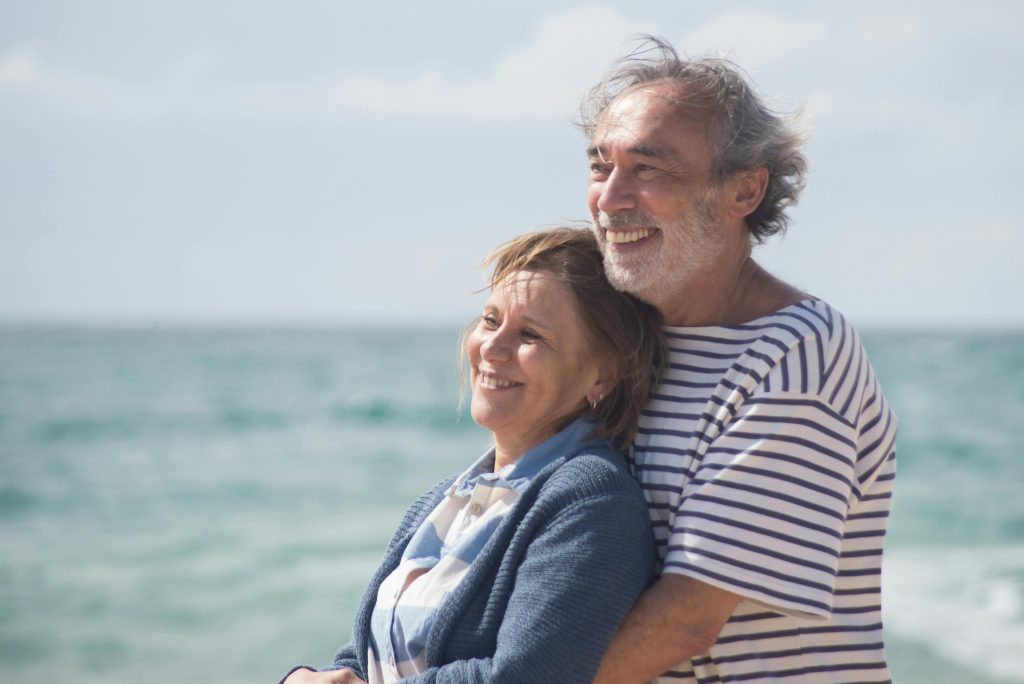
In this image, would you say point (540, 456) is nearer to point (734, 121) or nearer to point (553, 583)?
point (553, 583)

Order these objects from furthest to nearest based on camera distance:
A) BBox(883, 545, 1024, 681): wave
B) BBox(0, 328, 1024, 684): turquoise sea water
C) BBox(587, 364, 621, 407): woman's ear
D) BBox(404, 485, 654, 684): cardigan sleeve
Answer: BBox(0, 328, 1024, 684): turquoise sea water < BBox(883, 545, 1024, 681): wave < BBox(587, 364, 621, 407): woman's ear < BBox(404, 485, 654, 684): cardigan sleeve

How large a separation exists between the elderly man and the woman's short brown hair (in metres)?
0.05

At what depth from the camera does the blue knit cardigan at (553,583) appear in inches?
95.0

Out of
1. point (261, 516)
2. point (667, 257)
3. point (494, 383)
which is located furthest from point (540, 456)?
point (261, 516)

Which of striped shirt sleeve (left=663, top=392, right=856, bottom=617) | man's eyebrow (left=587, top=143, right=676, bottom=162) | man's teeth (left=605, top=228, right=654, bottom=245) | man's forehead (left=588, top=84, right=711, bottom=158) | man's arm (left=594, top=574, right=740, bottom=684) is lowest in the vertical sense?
man's arm (left=594, top=574, right=740, bottom=684)

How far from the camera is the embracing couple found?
2.49m

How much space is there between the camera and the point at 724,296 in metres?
2.95

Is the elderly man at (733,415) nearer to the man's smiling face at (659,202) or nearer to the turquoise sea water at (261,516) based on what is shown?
the man's smiling face at (659,202)

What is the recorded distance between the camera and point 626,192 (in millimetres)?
2879

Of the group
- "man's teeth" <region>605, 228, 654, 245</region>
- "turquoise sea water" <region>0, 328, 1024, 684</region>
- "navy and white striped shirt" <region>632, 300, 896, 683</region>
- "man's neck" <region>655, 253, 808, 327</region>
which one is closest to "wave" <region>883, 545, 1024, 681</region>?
"turquoise sea water" <region>0, 328, 1024, 684</region>

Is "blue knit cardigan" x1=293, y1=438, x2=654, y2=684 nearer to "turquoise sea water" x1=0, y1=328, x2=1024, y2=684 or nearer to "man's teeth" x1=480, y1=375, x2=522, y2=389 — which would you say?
"man's teeth" x1=480, y1=375, x2=522, y2=389

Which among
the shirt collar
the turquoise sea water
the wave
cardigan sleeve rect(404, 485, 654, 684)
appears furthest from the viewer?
the turquoise sea water

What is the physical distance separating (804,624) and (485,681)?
0.75 meters

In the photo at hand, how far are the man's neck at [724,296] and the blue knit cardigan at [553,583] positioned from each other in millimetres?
469
